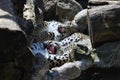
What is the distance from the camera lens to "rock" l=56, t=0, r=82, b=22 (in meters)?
9.59

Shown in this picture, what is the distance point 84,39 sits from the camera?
26.9 ft

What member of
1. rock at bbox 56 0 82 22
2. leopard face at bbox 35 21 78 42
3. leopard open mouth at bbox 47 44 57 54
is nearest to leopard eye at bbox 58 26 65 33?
leopard face at bbox 35 21 78 42

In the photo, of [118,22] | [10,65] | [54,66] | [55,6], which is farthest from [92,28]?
[10,65]

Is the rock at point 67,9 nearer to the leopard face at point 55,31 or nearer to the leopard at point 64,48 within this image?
the leopard face at point 55,31

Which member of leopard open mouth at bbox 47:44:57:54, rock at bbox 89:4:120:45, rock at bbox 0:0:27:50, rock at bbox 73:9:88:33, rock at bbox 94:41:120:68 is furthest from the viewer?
rock at bbox 73:9:88:33

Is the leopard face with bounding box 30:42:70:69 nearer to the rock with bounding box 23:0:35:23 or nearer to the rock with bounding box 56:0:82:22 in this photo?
the rock with bounding box 23:0:35:23

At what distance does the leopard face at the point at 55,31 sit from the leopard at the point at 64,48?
30cm

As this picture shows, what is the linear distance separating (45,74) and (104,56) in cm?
171

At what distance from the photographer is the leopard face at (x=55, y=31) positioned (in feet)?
27.7

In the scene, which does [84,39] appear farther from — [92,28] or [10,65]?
[10,65]

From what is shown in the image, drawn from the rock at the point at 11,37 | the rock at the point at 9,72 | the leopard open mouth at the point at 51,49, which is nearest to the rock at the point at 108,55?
the leopard open mouth at the point at 51,49

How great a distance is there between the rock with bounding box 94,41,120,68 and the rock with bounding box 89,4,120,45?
0.16 m

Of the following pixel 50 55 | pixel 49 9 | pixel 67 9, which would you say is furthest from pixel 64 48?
pixel 49 9

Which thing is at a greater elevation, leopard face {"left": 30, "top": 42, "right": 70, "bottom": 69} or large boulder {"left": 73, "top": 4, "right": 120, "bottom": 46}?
large boulder {"left": 73, "top": 4, "right": 120, "bottom": 46}
